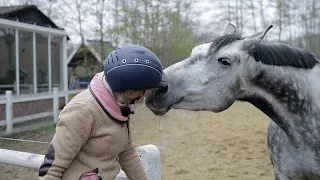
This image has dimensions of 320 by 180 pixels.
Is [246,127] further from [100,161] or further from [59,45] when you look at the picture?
[100,161]

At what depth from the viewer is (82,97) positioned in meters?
1.52

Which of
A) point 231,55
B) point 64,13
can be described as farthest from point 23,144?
point 64,13

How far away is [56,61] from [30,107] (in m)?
2.45

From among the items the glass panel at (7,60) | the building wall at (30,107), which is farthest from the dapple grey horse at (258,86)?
the glass panel at (7,60)

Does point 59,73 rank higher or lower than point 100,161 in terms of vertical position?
lower

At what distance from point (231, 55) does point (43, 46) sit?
32.9ft

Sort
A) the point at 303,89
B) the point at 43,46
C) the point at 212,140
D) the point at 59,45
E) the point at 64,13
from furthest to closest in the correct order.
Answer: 1. the point at 64,13
2. the point at 59,45
3. the point at 43,46
4. the point at 212,140
5. the point at 303,89

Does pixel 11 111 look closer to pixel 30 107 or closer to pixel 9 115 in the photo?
pixel 9 115

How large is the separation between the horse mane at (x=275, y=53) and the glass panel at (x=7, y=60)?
8.56 metres

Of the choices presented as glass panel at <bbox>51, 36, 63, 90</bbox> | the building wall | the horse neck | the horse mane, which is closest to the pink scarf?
the horse mane

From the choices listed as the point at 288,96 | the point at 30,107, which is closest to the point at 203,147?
the point at 288,96

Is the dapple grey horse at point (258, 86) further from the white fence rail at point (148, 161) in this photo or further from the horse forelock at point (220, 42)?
the white fence rail at point (148, 161)

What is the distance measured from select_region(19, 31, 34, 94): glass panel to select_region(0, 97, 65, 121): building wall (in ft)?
1.51

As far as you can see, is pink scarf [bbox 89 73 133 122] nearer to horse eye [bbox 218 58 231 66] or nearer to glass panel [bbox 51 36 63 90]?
horse eye [bbox 218 58 231 66]
